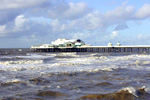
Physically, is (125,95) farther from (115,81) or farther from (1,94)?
(1,94)

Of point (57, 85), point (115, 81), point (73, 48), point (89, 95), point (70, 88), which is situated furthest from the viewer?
point (73, 48)

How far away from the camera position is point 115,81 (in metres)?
14.1

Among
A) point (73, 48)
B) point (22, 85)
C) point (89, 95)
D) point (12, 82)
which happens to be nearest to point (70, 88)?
point (89, 95)

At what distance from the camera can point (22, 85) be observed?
1311 cm

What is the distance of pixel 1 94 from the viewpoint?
1088 centimetres

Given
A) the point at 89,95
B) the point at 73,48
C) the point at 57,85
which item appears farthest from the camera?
the point at 73,48

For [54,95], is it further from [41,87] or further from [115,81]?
[115,81]

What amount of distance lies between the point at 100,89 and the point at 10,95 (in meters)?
4.56

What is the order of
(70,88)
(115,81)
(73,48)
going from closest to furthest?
(70,88) < (115,81) < (73,48)

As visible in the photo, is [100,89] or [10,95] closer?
[10,95]

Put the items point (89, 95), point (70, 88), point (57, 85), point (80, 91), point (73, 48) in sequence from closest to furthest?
point (89, 95) < point (80, 91) < point (70, 88) < point (57, 85) < point (73, 48)

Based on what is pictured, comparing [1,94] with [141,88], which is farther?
[141,88]

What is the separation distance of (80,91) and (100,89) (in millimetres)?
1203

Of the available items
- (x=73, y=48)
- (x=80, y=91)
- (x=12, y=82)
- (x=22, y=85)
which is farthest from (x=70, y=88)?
(x=73, y=48)
